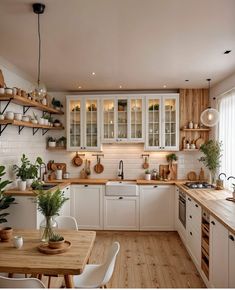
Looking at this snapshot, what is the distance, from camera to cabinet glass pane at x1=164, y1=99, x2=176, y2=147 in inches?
199

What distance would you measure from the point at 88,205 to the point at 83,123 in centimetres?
159

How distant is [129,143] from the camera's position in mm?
5262

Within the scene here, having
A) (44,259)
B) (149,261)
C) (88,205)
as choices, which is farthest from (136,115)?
(44,259)

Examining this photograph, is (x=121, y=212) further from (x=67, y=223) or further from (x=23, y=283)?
→ (x=23, y=283)

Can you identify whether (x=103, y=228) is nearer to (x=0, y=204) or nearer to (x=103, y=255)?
(x=103, y=255)

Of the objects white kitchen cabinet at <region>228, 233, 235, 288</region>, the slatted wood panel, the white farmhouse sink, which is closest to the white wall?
the white farmhouse sink

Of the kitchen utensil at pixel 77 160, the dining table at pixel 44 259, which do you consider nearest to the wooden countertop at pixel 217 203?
the dining table at pixel 44 259

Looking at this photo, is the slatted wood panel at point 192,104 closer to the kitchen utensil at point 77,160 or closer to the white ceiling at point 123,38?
the white ceiling at point 123,38

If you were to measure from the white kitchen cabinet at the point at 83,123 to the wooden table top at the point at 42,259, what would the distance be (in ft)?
9.67

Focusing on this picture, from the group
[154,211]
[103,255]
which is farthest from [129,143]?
[103,255]

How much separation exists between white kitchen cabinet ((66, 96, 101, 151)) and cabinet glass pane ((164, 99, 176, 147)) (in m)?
1.33

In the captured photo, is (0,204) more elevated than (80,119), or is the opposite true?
(80,119)

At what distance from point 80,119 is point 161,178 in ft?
6.54

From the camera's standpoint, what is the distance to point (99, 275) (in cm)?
225
